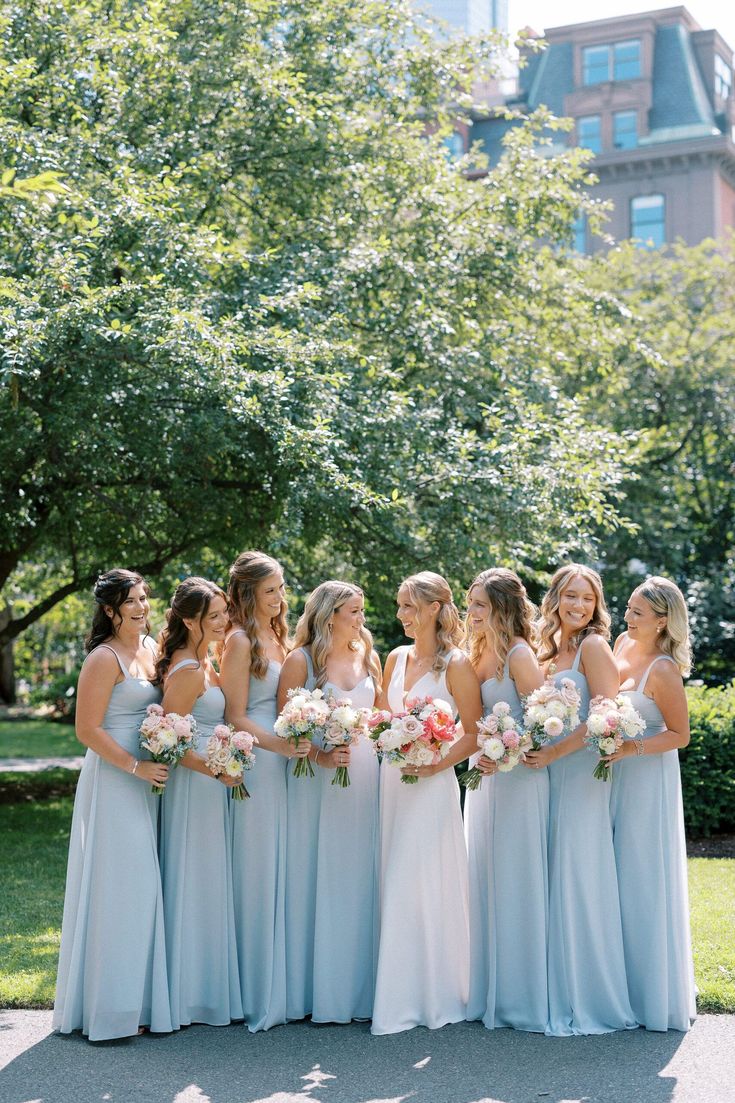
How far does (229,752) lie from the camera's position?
6.17 metres

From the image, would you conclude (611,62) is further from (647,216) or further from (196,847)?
(196,847)

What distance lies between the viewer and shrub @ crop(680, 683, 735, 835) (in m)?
11.8

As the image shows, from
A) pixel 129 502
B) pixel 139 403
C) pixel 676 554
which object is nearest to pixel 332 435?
pixel 139 403

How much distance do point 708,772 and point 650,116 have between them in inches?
1538

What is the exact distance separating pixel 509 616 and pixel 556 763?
2.76 ft

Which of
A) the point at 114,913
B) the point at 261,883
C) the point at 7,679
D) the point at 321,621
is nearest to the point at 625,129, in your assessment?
the point at 7,679

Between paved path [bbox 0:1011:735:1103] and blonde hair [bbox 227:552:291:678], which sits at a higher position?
blonde hair [bbox 227:552:291:678]

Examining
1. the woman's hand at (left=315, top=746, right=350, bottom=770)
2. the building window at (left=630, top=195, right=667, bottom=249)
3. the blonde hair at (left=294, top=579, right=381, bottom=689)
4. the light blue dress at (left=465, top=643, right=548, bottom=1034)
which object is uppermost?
the building window at (left=630, top=195, right=667, bottom=249)

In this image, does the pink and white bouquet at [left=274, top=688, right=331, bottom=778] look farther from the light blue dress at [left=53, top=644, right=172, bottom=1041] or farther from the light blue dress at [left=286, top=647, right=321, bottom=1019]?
the light blue dress at [left=53, top=644, right=172, bottom=1041]

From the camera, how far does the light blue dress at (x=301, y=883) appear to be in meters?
6.50

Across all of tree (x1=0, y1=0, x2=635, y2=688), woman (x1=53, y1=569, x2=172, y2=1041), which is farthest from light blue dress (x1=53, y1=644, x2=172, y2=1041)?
tree (x1=0, y1=0, x2=635, y2=688)

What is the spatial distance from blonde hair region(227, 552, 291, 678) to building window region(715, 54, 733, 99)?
44987 mm

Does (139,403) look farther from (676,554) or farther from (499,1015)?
(676,554)

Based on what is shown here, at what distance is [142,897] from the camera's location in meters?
6.19
